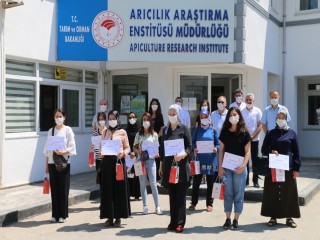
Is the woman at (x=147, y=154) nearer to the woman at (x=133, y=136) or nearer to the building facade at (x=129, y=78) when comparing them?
the woman at (x=133, y=136)

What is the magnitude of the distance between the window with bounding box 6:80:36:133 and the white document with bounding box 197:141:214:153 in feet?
14.4

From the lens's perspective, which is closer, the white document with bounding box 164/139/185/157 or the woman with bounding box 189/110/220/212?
the white document with bounding box 164/139/185/157

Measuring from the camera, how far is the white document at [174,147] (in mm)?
6922

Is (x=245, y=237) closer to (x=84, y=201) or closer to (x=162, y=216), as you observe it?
(x=162, y=216)

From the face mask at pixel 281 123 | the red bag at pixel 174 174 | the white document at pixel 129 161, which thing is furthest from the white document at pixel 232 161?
the white document at pixel 129 161

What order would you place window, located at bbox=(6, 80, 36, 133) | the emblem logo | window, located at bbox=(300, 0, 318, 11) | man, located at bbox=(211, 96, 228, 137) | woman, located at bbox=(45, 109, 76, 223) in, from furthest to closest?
window, located at bbox=(300, 0, 318, 11)
the emblem logo
window, located at bbox=(6, 80, 36, 133)
man, located at bbox=(211, 96, 228, 137)
woman, located at bbox=(45, 109, 76, 223)

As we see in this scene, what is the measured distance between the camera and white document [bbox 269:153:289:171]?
23.1 feet

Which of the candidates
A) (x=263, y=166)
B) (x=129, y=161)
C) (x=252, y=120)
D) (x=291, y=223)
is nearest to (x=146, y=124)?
(x=129, y=161)

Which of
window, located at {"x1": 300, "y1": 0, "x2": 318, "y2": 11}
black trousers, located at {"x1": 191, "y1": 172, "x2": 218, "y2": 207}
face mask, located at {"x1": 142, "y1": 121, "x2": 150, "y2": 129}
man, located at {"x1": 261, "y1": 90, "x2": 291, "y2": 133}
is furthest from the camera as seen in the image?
window, located at {"x1": 300, "y1": 0, "x2": 318, "y2": 11}

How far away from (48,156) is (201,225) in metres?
2.76

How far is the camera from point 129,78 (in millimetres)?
12914

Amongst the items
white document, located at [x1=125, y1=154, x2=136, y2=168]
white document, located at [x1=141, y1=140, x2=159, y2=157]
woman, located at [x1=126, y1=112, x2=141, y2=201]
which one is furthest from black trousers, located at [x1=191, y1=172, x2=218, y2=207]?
woman, located at [x1=126, y1=112, x2=141, y2=201]

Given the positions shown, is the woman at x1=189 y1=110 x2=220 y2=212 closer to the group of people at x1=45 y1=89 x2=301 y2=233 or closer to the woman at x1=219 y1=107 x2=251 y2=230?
the group of people at x1=45 y1=89 x2=301 y2=233

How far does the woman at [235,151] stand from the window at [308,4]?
9.37 m
